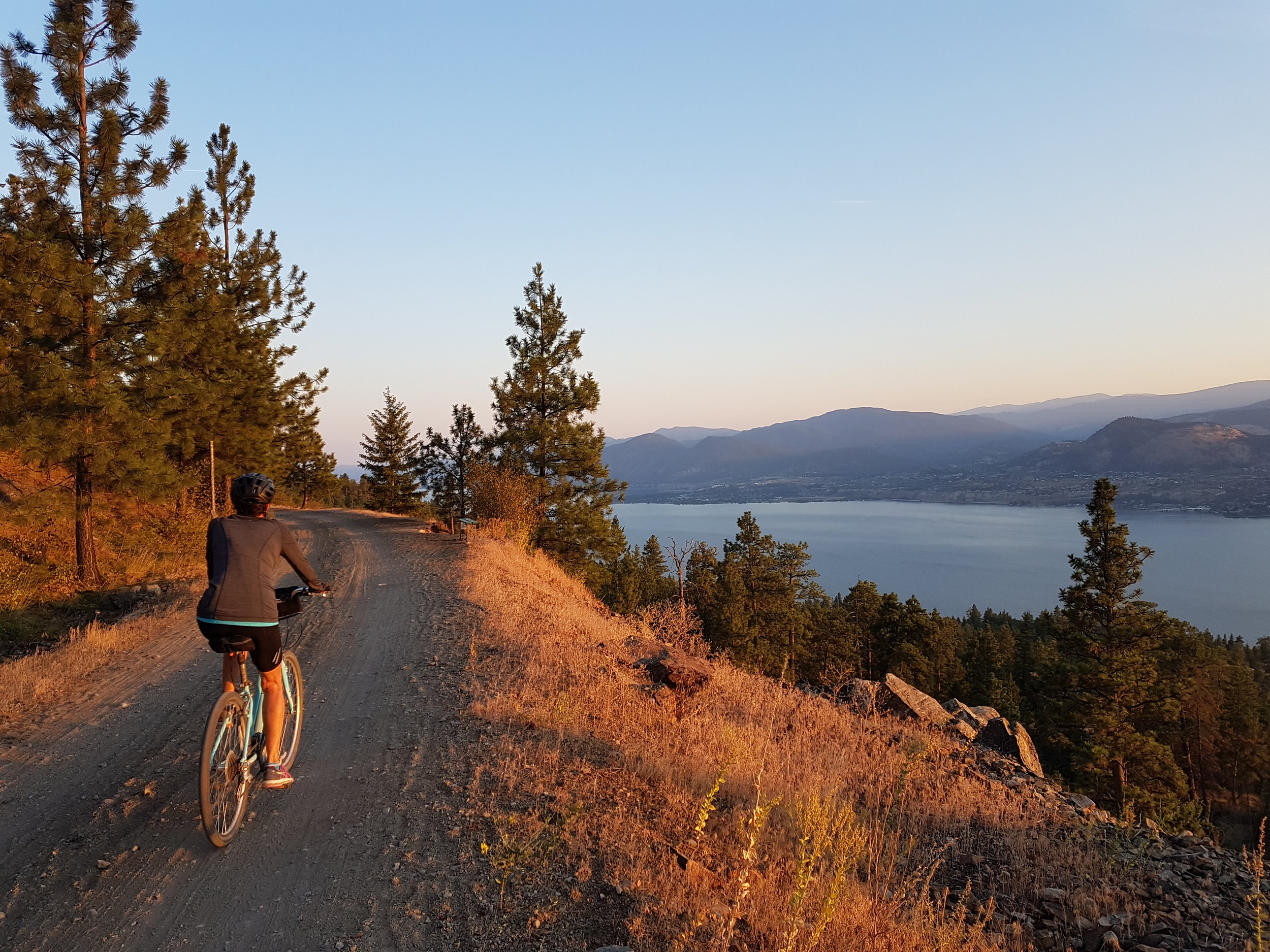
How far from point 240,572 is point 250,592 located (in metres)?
0.14

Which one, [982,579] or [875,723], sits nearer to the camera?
[875,723]

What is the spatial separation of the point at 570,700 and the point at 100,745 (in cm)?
446

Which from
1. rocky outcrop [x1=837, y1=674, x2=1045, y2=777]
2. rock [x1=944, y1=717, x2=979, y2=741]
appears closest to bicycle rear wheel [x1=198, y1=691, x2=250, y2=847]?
rocky outcrop [x1=837, y1=674, x2=1045, y2=777]

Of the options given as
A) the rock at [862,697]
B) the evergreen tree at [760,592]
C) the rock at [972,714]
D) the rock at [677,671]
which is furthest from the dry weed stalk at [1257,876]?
the evergreen tree at [760,592]

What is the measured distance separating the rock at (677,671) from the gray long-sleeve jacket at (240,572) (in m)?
5.45

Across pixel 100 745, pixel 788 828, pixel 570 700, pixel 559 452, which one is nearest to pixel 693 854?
pixel 788 828

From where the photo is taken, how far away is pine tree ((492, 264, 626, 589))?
27.8 metres

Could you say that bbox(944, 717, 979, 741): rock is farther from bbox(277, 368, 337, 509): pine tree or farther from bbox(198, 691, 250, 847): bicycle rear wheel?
bbox(277, 368, 337, 509): pine tree

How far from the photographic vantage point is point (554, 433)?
27.3m

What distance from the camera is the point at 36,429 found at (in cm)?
1189

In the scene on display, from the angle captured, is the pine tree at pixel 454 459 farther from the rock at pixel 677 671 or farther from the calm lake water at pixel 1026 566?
the calm lake water at pixel 1026 566

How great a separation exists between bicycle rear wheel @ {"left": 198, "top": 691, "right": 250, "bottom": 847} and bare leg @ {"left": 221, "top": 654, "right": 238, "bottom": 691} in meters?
0.06

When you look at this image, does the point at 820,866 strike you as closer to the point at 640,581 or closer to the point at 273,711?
the point at 273,711

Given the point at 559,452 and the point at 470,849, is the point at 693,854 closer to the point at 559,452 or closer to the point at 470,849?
the point at 470,849
